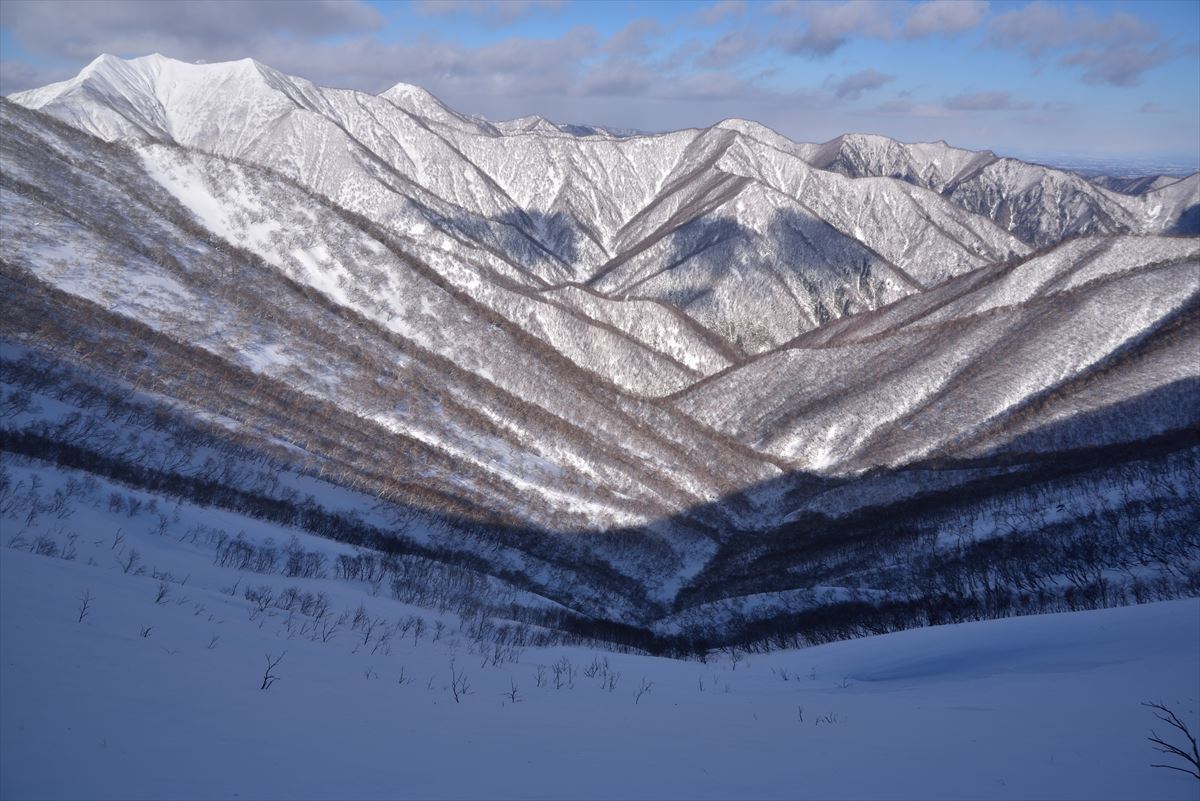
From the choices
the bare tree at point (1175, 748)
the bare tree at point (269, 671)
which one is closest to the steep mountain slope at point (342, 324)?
the bare tree at point (269, 671)

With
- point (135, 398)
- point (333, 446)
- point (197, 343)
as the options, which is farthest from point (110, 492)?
point (197, 343)

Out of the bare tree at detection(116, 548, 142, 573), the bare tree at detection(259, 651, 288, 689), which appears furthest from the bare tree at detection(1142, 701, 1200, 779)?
the bare tree at detection(116, 548, 142, 573)

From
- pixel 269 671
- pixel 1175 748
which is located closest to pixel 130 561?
pixel 269 671

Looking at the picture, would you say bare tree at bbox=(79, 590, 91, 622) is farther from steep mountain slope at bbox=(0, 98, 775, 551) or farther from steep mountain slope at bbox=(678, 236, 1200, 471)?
steep mountain slope at bbox=(678, 236, 1200, 471)

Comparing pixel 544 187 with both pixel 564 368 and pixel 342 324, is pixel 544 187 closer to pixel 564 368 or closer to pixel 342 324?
pixel 564 368

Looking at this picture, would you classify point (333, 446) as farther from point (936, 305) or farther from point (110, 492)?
point (936, 305)

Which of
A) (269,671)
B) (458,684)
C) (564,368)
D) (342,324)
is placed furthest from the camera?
(564,368)
